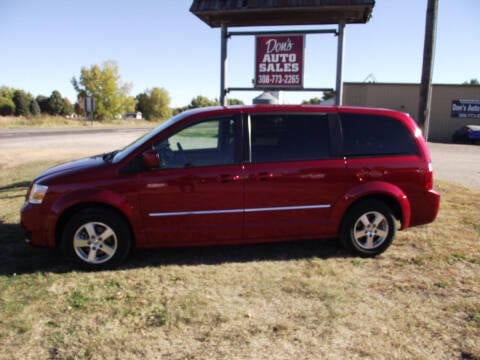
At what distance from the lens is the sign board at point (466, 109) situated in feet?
103

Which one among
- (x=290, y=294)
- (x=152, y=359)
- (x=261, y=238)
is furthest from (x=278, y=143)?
(x=152, y=359)

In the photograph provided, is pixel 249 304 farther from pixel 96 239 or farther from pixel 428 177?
pixel 428 177

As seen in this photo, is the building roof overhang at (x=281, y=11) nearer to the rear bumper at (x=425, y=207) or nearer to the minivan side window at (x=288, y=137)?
the minivan side window at (x=288, y=137)

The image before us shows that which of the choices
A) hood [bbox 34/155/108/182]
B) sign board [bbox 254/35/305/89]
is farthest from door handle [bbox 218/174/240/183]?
sign board [bbox 254/35/305/89]

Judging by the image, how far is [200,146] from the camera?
4.71 meters

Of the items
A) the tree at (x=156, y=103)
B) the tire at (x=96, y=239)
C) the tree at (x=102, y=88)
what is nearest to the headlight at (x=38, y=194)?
the tire at (x=96, y=239)

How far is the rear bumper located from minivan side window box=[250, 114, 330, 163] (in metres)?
1.31

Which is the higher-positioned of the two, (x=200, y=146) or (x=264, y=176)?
(x=200, y=146)

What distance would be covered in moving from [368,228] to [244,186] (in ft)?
5.38

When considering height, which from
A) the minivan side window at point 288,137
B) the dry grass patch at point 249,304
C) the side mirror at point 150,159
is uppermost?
the minivan side window at point 288,137

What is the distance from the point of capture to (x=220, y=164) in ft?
14.3

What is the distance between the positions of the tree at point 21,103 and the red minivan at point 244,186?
85.5m

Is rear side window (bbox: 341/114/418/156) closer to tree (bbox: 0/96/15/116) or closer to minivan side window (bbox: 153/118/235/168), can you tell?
minivan side window (bbox: 153/118/235/168)

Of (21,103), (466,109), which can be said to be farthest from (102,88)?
(466,109)
